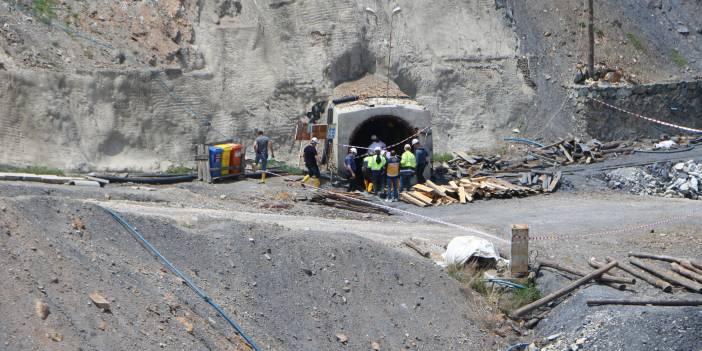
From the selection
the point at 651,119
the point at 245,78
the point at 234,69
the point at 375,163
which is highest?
the point at 234,69

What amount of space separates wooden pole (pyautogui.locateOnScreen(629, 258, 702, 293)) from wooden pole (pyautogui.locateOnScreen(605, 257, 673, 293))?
12cm

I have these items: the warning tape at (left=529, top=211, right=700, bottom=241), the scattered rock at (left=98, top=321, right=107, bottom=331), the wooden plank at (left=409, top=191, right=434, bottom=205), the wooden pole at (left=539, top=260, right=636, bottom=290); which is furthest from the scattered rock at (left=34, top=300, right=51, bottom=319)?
the wooden plank at (left=409, top=191, right=434, bottom=205)

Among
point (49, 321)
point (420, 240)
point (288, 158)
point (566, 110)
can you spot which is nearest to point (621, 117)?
point (566, 110)

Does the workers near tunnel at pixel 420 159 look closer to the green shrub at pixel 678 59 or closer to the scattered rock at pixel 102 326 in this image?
the green shrub at pixel 678 59

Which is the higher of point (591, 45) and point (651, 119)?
point (591, 45)

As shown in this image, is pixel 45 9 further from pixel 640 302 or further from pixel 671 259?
pixel 640 302

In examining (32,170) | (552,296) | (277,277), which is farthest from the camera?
(32,170)

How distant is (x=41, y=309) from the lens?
45.0 ft

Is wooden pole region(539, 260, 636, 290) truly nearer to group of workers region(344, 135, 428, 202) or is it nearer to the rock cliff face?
group of workers region(344, 135, 428, 202)

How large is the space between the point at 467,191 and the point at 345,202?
328 cm

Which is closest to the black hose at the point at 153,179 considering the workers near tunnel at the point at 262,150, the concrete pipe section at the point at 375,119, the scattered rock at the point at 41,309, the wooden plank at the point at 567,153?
the workers near tunnel at the point at 262,150

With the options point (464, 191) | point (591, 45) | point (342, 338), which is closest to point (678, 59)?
point (591, 45)

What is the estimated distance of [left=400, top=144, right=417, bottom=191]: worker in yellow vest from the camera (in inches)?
1068

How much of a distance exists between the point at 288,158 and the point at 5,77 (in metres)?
7.95
